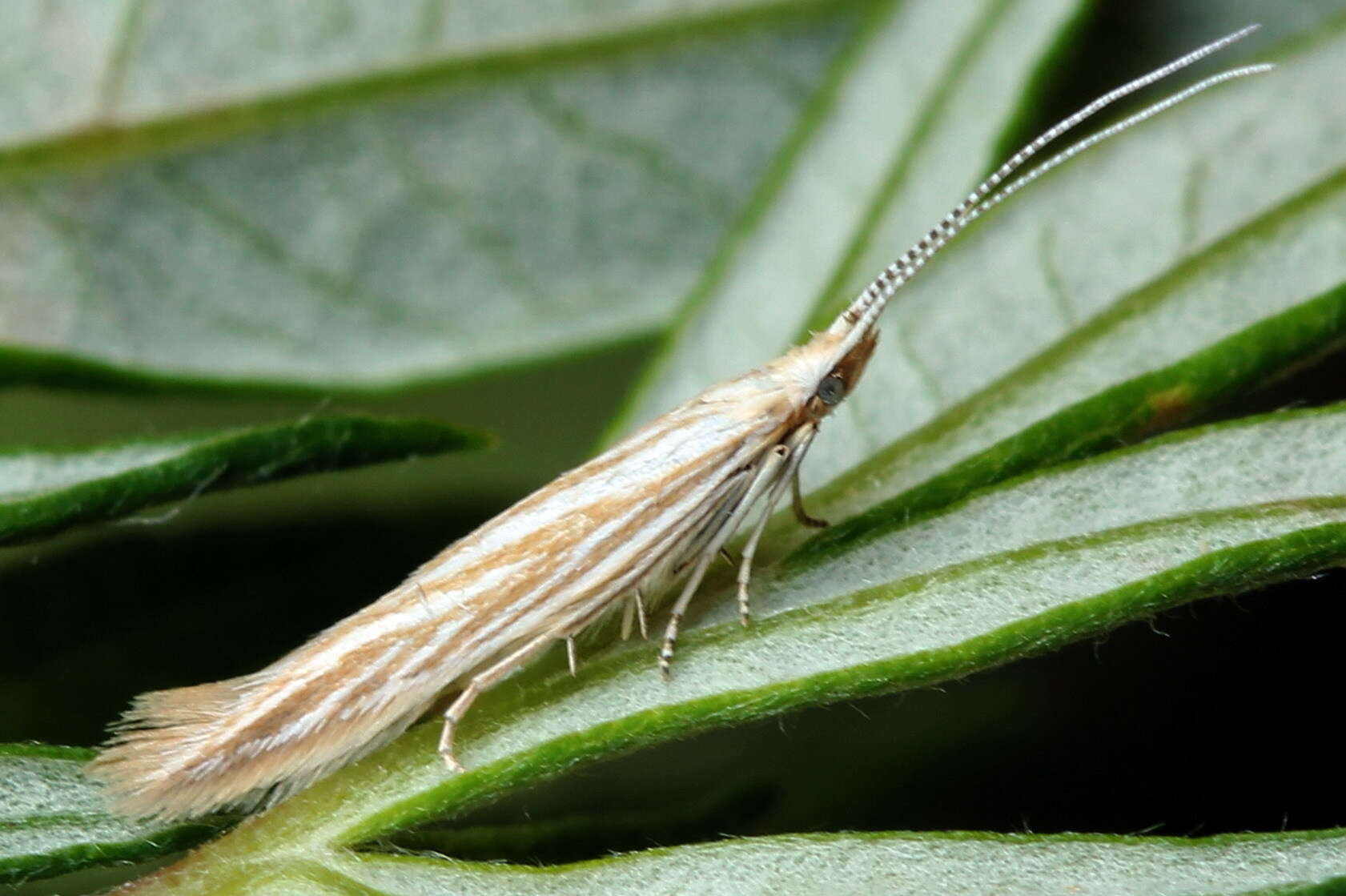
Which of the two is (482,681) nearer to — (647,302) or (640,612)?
(640,612)

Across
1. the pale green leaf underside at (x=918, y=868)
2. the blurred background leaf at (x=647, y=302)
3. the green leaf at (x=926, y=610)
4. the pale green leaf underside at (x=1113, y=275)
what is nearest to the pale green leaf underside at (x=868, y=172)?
the blurred background leaf at (x=647, y=302)

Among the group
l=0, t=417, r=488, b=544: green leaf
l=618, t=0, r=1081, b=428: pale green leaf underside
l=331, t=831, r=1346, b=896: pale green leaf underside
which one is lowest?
l=331, t=831, r=1346, b=896: pale green leaf underside

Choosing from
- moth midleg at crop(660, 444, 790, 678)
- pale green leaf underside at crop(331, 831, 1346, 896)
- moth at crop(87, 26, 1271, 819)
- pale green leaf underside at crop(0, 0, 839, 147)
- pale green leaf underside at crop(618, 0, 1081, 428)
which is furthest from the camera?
pale green leaf underside at crop(0, 0, 839, 147)

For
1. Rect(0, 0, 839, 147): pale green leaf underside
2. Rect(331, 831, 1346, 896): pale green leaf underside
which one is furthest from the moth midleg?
Rect(0, 0, 839, 147): pale green leaf underside

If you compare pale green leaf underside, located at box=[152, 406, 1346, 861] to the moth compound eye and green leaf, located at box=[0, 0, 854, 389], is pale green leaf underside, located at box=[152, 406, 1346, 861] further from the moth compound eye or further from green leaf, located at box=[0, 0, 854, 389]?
green leaf, located at box=[0, 0, 854, 389]

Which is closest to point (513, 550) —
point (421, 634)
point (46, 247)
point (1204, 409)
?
point (421, 634)

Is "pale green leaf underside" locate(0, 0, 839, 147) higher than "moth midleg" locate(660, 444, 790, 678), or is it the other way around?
"pale green leaf underside" locate(0, 0, 839, 147)

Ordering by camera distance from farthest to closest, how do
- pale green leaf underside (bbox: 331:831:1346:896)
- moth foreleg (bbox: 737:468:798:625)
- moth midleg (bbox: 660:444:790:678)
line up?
moth midleg (bbox: 660:444:790:678) → moth foreleg (bbox: 737:468:798:625) → pale green leaf underside (bbox: 331:831:1346:896)

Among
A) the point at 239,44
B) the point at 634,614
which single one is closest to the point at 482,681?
the point at 634,614
